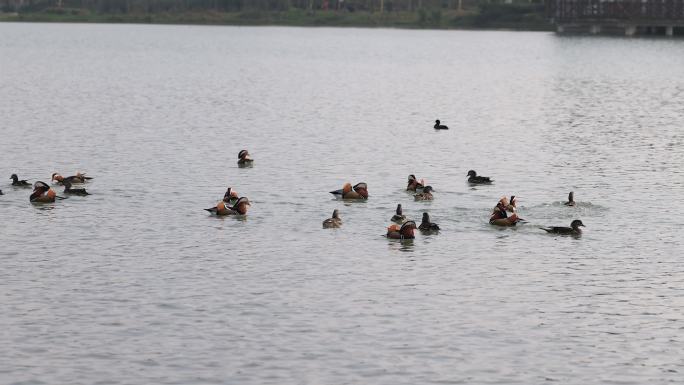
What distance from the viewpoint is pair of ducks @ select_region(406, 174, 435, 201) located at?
4966 cm

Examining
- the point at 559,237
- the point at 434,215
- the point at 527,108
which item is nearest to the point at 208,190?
the point at 434,215

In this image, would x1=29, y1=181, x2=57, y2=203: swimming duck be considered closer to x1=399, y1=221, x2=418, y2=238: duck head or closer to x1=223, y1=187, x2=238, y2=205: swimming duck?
x1=223, y1=187, x2=238, y2=205: swimming duck

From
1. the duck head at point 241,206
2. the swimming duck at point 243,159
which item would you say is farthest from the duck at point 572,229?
the swimming duck at point 243,159

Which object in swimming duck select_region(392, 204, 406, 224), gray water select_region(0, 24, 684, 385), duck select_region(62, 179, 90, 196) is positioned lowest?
gray water select_region(0, 24, 684, 385)

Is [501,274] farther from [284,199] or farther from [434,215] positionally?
[284,199]

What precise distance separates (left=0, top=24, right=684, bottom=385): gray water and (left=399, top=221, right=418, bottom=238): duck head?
594mm

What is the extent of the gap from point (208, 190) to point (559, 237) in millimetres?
16557

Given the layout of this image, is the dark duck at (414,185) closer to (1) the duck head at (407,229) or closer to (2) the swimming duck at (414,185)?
(2) the swimming duck at (414,185)

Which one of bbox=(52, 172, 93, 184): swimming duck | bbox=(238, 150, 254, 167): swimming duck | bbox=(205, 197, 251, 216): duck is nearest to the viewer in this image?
bbox=(205, 197, 251, 216): duck

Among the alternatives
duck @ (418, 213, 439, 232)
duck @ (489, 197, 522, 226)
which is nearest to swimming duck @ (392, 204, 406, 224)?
duck @ (418, 213, 439, 232)

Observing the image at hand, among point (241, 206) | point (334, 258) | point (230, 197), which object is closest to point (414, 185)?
point (230, 197)

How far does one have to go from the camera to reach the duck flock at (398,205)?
4256cm

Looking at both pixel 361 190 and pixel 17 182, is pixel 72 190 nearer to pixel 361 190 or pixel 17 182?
pixel 17 182

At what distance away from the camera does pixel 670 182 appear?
5616cm
